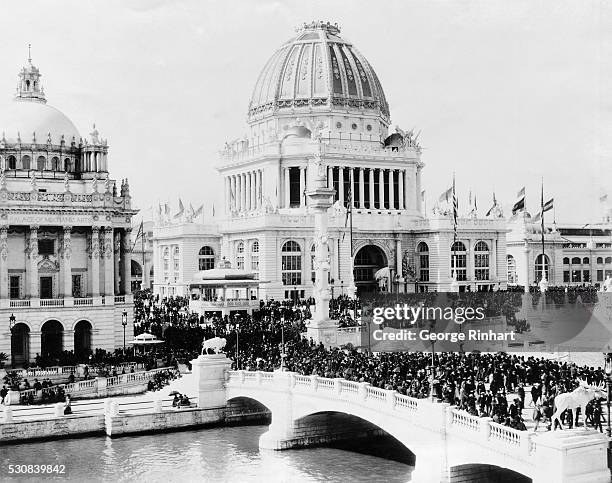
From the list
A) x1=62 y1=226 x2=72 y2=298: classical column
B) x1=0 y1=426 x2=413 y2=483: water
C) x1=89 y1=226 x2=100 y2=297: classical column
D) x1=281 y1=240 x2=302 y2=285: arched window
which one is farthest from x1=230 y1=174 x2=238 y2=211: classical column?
x1=0 y1=426 x2=413 y2=483: water

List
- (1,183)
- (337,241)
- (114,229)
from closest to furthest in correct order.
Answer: (1,183) → (114,229) → (337,241)

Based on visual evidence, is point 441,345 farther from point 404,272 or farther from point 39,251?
point 404,272

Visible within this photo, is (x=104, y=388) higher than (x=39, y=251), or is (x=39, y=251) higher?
(x=39, y=251)

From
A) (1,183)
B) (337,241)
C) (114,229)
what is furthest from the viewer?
(337,241)

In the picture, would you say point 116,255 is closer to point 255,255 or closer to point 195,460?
point 195,460

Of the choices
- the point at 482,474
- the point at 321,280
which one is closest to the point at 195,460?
the point at 482,474

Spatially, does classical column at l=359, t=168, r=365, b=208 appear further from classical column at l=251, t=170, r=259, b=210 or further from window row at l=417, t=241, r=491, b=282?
classical column at l=251, t=170, r=259, b=210

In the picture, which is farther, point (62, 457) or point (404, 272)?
point (404, 272)

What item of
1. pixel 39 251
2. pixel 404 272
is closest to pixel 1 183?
pixel 39 251
